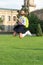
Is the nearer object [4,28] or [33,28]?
[33,28]

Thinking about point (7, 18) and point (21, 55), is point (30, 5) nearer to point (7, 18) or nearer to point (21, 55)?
point (7, 18)

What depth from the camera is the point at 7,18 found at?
225 ft

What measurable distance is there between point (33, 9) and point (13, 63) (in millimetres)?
59998

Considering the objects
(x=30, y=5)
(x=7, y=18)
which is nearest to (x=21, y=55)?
(x=30, y=5)

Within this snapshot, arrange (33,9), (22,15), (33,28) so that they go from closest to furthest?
(22,15)
(33,28)
(33,9)

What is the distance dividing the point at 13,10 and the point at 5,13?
2559 mm

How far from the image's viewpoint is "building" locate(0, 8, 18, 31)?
223 feet

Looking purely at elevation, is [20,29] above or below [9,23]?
above

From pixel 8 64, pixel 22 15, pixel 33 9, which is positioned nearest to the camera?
pixel 8 64

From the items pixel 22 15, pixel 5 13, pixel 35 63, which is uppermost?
pixel 22 15

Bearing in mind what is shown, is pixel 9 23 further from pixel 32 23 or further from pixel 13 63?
pixel 13 63

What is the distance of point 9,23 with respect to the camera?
225ft

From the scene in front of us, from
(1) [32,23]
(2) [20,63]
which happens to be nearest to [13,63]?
(2) [20,63]

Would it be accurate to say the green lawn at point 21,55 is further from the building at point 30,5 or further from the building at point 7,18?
the building at point 7,18
